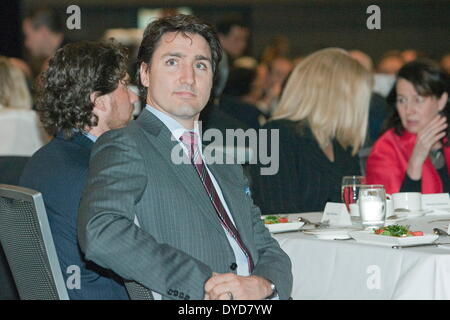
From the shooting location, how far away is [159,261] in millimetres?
A: 1980

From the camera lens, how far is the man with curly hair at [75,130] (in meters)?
2.46

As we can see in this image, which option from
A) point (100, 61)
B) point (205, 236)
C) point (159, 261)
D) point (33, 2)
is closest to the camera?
point (159, 261)

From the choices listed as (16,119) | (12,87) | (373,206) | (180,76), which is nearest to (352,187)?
(373,206)

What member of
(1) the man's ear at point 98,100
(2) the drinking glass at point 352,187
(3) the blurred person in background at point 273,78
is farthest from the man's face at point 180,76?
(3) the blurred person in background at point 273,78

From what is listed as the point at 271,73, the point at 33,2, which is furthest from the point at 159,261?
the point at 33,2

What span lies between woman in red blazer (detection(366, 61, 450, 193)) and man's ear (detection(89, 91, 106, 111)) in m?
1.75

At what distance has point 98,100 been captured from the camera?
2834 millimetres

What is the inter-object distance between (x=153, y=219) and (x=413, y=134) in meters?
2.48

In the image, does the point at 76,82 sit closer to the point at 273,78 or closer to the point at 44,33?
the point at 44,33

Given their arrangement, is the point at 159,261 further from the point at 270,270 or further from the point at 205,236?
the point at 270,270

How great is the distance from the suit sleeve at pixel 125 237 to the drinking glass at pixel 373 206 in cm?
106

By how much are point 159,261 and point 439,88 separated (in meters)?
2.65

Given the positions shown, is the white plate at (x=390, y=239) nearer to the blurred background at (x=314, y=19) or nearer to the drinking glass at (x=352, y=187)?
the drinking glass at (x=352, y=187)

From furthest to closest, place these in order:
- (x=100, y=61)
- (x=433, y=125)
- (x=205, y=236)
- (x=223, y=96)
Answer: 1. (x=223, y=96)
2. (x=433, y=125)
3. (x=100, y=61)
4. (x=205, y=236)
